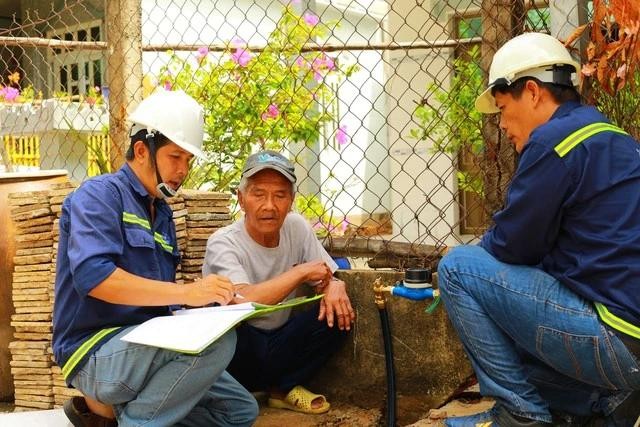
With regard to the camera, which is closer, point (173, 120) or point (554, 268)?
Result: point (554, 268)

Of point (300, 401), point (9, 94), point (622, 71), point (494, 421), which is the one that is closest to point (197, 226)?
point (300, 401)

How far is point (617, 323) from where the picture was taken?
9.80ft

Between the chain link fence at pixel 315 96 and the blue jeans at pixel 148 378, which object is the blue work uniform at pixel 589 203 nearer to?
the chain link fence at pixel 315 96

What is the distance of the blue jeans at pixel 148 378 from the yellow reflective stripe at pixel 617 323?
1.40 meters

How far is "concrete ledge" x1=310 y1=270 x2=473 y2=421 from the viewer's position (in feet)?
14.1

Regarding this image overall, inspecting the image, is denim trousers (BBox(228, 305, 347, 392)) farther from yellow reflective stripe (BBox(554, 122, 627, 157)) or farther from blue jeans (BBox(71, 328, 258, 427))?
yellow reflective stripe (BBox(554, 122, 627, 157))

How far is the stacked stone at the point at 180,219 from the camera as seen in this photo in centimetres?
464

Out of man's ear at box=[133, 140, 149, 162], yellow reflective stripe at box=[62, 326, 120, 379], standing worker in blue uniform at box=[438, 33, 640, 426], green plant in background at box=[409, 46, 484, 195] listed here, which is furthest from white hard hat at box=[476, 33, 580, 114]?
yellow reflective stripe at box=[62, 326, 120, 379]

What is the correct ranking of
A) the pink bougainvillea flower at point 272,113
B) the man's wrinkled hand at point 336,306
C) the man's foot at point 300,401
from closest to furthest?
1. the man's wrinkled hand at point 336,306
2. the man's foot at point 300,401
3. the pink bougainvillea flower at point 272,113

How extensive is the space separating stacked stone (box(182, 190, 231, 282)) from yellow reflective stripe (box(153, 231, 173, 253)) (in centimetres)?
100

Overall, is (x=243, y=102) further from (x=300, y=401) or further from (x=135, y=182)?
(x=135, y=182)

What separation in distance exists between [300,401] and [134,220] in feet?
4.97

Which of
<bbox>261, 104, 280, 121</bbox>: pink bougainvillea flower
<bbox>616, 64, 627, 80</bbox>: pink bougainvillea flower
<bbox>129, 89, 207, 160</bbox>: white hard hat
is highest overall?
<bbox>261, 104, 280, 121</bbox>: pink bougainvillea flower

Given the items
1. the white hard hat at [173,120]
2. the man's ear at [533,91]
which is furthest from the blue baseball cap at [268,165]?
the man's ear at [533,91]
